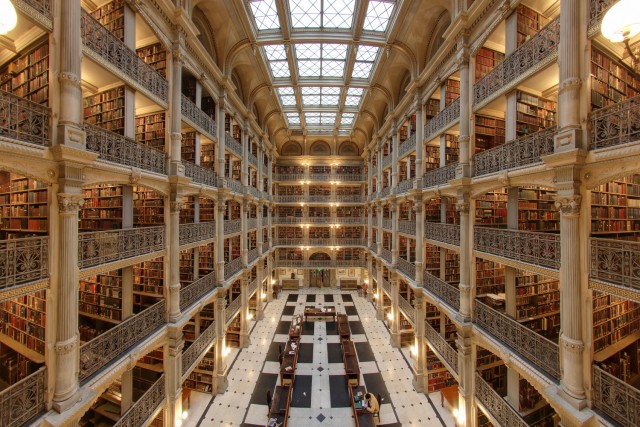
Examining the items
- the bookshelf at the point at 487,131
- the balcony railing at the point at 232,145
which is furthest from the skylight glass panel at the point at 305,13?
the bookshelf at the point at 487,131

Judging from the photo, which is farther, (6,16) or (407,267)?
(407,267)

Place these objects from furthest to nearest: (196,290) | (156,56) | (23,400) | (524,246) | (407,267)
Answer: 1. (407,267)
2. (196,290)
3. (156,56)
4. (524,246)
5. (23,400)

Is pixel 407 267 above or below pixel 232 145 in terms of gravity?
below

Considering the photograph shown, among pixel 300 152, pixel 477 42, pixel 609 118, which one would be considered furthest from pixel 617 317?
pixel 300 152

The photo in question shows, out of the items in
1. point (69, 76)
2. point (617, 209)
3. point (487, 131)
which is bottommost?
point (617, 209)

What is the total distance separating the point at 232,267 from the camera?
39.1 ft

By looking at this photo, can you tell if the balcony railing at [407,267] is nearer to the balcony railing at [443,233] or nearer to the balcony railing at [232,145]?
the balcony railing at [443,233]

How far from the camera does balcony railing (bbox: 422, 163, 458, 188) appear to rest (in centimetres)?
827

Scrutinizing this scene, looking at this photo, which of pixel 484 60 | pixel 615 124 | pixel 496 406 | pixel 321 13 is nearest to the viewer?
pixel 615 124

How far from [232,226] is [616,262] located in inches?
452

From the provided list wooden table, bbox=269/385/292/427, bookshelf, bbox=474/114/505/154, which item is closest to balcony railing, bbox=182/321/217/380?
wooden table, bbox=269/385/292/427

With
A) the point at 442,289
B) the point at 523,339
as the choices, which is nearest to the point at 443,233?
the point at 442,289

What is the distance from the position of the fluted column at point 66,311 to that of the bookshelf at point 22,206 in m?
2.01

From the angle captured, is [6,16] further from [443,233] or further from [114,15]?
[443,233]
